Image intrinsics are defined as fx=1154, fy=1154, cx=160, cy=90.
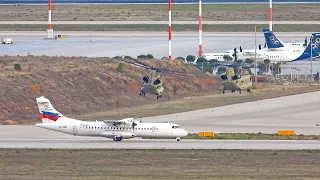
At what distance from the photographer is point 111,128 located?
85.0m

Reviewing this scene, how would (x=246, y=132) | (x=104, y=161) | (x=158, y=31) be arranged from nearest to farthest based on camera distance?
1. (x=104, y=161)
2. (x=246, y=132)
3. (x=158, y=31)

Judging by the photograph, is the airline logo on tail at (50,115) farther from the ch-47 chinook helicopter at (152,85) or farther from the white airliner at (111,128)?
the ch-47 chinook helicopter at (152,85)

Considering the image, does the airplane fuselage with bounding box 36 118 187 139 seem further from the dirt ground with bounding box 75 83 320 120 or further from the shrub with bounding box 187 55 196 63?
the shrub with bounding box 187 55 196 63

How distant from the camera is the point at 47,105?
85875 millimetres

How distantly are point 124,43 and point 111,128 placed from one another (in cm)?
7259

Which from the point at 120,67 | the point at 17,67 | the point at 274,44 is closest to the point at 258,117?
the point at 120,67

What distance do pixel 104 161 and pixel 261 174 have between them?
11.5 m

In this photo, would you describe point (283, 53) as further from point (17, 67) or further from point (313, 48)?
point (17, 67)

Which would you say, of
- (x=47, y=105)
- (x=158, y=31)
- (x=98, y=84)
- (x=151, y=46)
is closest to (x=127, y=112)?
(x=98, y=84)

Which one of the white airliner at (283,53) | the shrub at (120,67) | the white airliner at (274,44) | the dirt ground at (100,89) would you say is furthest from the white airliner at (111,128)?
the white airliner at (274,44)

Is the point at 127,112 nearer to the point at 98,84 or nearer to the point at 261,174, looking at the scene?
the point at 98,84

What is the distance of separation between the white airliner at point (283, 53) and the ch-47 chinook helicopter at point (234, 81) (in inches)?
920

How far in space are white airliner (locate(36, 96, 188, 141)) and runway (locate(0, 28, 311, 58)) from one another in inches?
2011

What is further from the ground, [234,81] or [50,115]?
[234,81]
